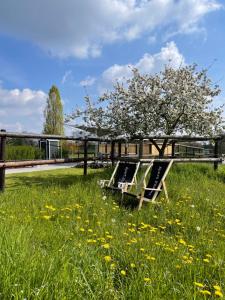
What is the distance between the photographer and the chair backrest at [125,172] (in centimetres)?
688

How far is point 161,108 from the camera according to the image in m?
9.27

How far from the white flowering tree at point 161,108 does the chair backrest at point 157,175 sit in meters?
2.63

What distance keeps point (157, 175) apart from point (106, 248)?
10.7ft

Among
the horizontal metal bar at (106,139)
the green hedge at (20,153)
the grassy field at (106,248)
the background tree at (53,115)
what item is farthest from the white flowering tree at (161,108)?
the background tree at (53,115)

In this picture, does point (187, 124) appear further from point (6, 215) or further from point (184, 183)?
point (6, 215)

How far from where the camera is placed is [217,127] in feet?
33.3

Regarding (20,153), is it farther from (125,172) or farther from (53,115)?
(53,115)

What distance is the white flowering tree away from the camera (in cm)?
925

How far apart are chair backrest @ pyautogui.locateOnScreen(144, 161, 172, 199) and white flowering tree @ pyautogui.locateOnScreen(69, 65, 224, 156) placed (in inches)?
104

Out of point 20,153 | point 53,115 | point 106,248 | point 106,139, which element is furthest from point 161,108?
point 53,115

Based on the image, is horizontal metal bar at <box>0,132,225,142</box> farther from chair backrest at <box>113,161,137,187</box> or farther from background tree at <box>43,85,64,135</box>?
background tree at <box>43,85,64,135</box>

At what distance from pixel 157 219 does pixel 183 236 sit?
732 millimetres

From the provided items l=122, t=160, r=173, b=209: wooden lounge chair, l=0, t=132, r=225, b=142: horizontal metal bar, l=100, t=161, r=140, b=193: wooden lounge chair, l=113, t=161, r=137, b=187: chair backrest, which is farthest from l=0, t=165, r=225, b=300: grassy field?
l=0, t=132, r=225, b=142: horizontal metal bar

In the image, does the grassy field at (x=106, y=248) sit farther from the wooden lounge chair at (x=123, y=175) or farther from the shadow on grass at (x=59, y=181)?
the shadow on grass at (x=59, y=181)
